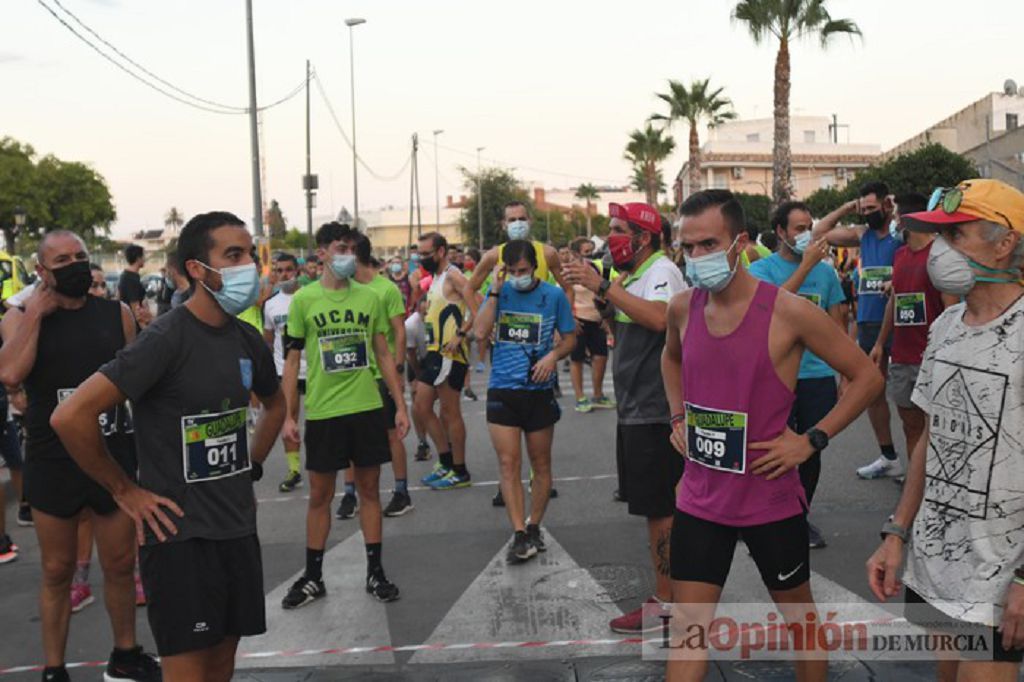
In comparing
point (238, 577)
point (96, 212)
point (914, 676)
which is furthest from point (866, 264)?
point (96, 212)

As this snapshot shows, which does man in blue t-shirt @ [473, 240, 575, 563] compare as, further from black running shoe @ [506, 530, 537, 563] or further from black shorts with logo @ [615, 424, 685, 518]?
black shorts with logo @ [615, 424, 685, 518]

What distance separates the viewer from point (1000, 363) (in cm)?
265

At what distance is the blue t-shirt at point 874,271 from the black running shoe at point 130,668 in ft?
18.9

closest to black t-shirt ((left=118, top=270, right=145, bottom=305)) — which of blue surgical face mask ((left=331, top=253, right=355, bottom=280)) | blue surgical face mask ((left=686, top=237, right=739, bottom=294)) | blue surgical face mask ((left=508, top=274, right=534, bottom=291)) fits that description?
blue surgical face mask ((left=331, top=253, right=355, bottom=280))

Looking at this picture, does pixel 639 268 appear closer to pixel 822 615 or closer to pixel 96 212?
pixel 822 615

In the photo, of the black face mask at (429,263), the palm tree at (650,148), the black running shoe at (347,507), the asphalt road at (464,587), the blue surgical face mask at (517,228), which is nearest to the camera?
the asphalt road at (464,587)

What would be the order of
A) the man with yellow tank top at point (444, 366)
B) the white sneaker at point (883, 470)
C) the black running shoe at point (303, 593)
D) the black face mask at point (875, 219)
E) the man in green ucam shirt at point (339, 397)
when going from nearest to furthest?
the black running shoe at point (303, 593), the man in green ucam shirt at point (339, 397), the black face mask at point (875, 219), the white sneaker at point (883, 470), the man with yellow tank top at point (444, 366)

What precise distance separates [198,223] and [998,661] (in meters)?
3.05

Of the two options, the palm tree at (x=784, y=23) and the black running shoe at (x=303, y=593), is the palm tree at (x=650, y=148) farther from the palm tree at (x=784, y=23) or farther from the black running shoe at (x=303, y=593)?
the black running shoe at (x=303, y=593)

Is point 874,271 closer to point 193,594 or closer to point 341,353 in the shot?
point 341,353

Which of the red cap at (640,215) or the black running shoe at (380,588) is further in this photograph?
the black running shoe at (380,588)

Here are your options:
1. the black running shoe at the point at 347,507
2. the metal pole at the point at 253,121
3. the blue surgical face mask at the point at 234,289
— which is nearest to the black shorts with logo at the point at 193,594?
the blue surgical face mask at the point at 234,289

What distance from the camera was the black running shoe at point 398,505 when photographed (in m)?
7.37

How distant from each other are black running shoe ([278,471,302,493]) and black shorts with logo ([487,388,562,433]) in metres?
2.95
